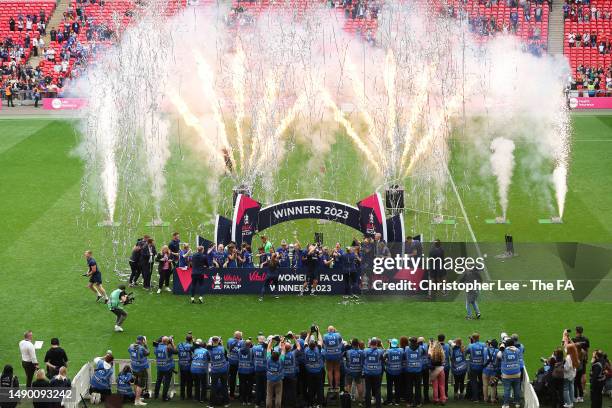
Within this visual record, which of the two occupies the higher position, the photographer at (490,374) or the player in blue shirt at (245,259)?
the player in blue shirt at (245,259)

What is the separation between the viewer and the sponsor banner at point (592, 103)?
189 feet

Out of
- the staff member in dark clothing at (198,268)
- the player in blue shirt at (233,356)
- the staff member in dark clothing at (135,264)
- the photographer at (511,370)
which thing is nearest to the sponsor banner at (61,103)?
the staff member in dark clothing at (135,264)

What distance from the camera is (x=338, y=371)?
25.6 m

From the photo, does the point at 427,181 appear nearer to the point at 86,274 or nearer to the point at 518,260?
the point at 518,260

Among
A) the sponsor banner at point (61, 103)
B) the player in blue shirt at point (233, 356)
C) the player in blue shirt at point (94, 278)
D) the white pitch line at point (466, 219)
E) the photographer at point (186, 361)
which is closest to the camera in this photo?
the photographer at point (186, 361)

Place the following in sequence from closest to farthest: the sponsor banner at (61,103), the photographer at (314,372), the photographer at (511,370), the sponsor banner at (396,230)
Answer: the photographer at (511,370), the photographer at (314,372), the sponsor banner at (396,230), the sponsor banner at (61,103)

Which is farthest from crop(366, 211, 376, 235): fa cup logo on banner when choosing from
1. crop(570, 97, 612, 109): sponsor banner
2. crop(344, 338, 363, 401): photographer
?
crop(570, 97, 612, 109): sponsor banner

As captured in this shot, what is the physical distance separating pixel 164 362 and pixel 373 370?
14.3 ft

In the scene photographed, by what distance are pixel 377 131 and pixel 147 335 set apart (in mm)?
16754

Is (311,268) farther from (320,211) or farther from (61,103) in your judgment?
(61,103)

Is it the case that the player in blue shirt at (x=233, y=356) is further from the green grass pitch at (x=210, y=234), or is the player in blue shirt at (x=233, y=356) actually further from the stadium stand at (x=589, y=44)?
the stadium stand at (x=589, y=44)

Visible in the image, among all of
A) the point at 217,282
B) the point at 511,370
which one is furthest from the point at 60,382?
the point at 217,282

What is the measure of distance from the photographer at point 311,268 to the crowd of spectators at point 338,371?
245 inches

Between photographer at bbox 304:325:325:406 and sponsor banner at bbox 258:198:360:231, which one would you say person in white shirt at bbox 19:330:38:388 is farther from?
sponsor banner at bbox 258:198:360:231
